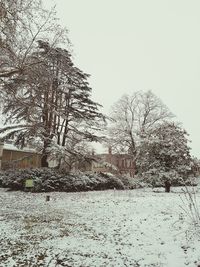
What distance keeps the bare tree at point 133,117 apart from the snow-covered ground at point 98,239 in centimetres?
2277

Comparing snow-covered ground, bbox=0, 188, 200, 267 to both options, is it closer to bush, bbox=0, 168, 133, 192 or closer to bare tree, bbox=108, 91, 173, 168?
bush, bbox=0, 168, 133, 192

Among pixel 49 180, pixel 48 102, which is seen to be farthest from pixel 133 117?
pixel 48 102

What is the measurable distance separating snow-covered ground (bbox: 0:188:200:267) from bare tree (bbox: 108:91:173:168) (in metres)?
22.8

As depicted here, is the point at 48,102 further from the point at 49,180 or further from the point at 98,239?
the point at 49,180

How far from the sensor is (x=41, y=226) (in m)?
7.27

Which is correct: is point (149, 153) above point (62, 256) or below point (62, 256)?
above

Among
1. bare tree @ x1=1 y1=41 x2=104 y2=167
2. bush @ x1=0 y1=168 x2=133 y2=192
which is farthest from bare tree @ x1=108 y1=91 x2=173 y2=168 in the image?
bush @ x1=0 y1=168 x2=133 y2=192

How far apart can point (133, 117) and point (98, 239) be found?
27903mm

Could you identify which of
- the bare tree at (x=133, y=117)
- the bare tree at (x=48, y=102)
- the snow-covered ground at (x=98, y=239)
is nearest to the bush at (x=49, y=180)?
the bare tree at (x=48, y=102)

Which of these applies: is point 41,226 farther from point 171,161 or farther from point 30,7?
point 171,161

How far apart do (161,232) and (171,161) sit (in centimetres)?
1171

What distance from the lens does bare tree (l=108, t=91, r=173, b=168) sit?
3198 cm

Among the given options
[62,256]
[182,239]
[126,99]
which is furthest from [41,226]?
[126,99]

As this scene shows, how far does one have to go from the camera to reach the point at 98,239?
602 cm
